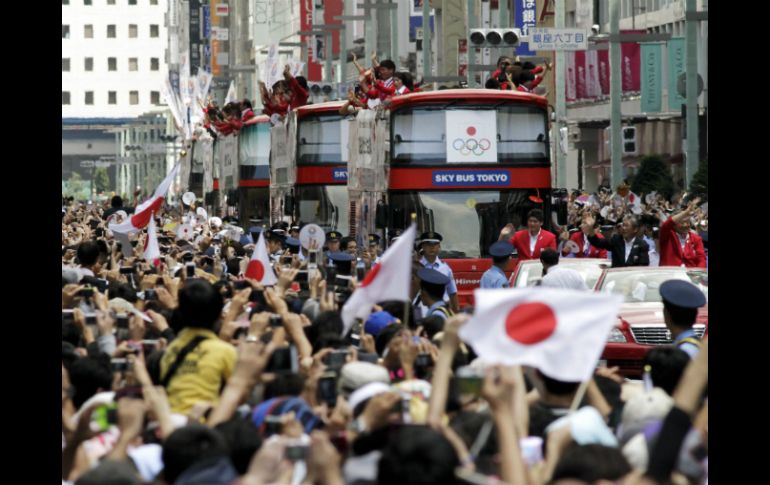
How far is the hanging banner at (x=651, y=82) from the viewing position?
44.6 metres

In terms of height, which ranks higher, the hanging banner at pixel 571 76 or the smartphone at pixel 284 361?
the hanging banner at pixel 571 76

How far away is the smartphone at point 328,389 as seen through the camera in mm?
7199

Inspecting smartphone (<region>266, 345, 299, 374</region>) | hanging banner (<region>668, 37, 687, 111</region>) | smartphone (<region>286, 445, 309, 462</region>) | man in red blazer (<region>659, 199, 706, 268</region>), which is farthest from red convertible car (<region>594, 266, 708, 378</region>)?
hanging banner (<region>668, 37, 687, 111</region>)

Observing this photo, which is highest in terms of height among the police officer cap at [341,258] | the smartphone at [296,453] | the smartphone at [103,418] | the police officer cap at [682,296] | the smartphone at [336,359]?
the police officer cap at [682,296]

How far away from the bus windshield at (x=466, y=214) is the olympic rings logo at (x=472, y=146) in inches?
20.5

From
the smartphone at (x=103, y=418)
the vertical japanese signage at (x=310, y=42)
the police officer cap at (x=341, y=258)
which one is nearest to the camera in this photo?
the smartphone at (x=103, y=418)

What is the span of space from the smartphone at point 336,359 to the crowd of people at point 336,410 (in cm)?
1

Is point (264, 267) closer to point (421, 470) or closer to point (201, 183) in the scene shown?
point (421, 470)

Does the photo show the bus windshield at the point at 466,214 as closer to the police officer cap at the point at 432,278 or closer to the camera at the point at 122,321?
the police officer cap at the point at 432,278

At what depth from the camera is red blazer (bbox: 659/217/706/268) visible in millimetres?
18656

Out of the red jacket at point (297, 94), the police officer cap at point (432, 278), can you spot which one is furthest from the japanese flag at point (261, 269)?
the red jacket at point (297, 94)

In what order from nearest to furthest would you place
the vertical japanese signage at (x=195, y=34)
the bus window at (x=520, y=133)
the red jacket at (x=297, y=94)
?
1. the bus window at (x=520, y=133)
2. the red jacket at (x=297, y=94)
3. the vertical japanese signage at (x=195, y=34)

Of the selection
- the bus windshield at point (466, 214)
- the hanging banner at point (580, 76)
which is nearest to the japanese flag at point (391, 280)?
the bus windshield at point (466, 214)

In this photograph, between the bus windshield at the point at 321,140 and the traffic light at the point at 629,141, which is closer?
the bus windshield at the point at 321,140
